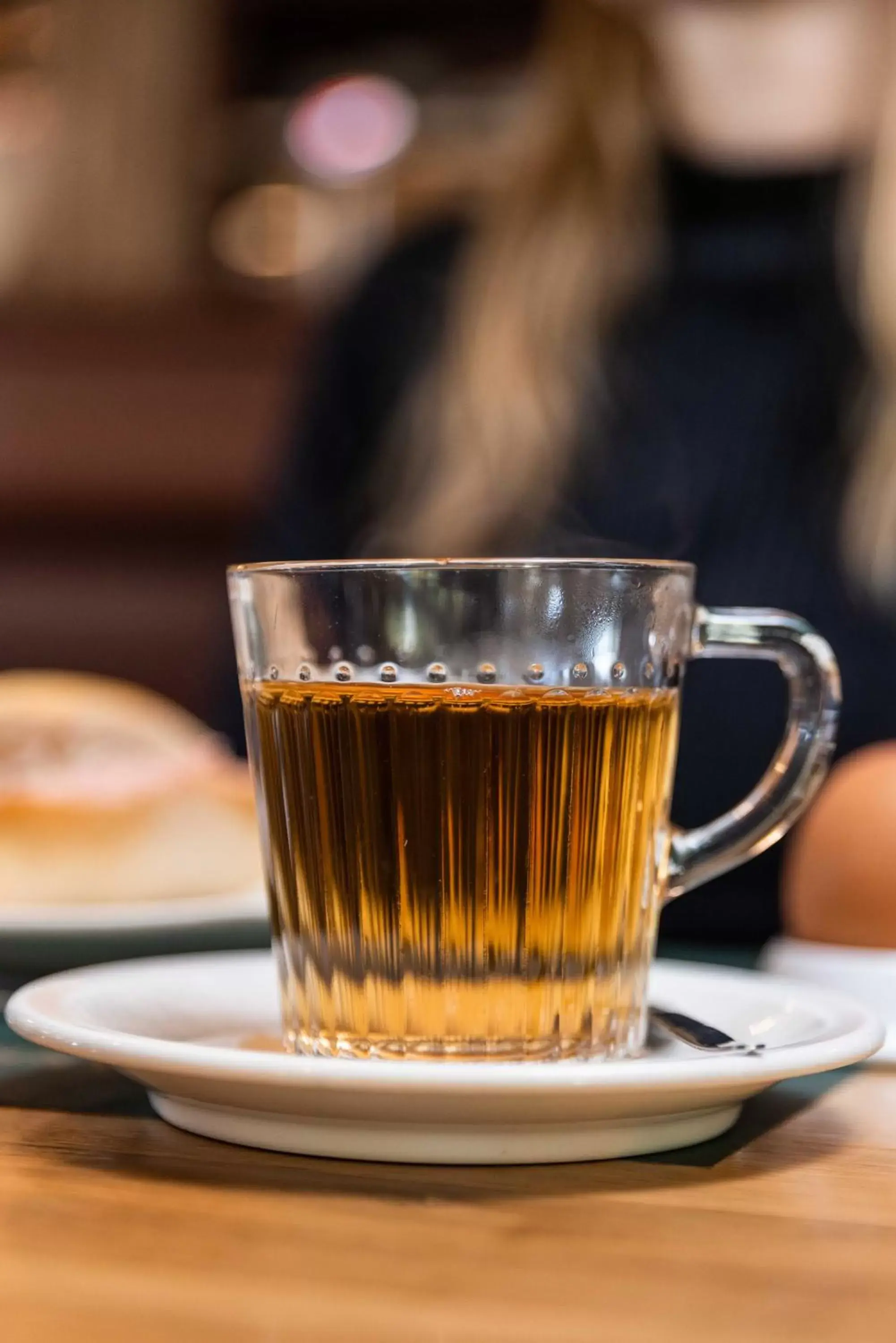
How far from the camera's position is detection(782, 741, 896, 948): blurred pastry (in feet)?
1.99

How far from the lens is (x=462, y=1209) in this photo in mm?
369

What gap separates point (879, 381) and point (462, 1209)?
135cm

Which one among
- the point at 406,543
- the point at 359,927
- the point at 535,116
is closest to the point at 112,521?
the point at 406,543

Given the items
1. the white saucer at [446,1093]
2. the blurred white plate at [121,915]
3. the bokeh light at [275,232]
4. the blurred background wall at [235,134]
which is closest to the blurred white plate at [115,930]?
the blurred white plate at [121,915]

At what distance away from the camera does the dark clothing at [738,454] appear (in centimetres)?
147

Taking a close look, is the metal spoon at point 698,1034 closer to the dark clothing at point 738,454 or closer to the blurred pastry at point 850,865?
the blurred pastry at point 850,865

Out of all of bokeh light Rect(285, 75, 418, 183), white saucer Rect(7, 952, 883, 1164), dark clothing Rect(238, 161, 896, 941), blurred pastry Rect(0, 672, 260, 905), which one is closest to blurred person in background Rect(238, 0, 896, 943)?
dark clothing Rect(238, 161, 896, 941)

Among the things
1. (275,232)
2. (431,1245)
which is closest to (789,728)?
(431,1245)

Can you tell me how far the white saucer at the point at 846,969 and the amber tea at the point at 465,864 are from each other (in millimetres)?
139

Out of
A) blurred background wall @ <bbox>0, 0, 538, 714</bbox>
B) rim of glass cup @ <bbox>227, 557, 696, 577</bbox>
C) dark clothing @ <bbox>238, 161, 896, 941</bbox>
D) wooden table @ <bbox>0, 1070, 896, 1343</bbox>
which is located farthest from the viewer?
blurred background wall @ <bbox>0, 0, 538, 714</bbox>

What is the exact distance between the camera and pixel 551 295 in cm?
169

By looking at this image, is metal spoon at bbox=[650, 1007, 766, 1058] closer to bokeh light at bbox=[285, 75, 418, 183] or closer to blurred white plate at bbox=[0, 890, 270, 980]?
blurred white plate at bbox=[0, 890, 270, 980]

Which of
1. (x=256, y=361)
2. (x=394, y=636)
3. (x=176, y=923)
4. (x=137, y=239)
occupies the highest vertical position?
(x=137, y=239)

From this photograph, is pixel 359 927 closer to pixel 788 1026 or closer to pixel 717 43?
pixel 788 1026
